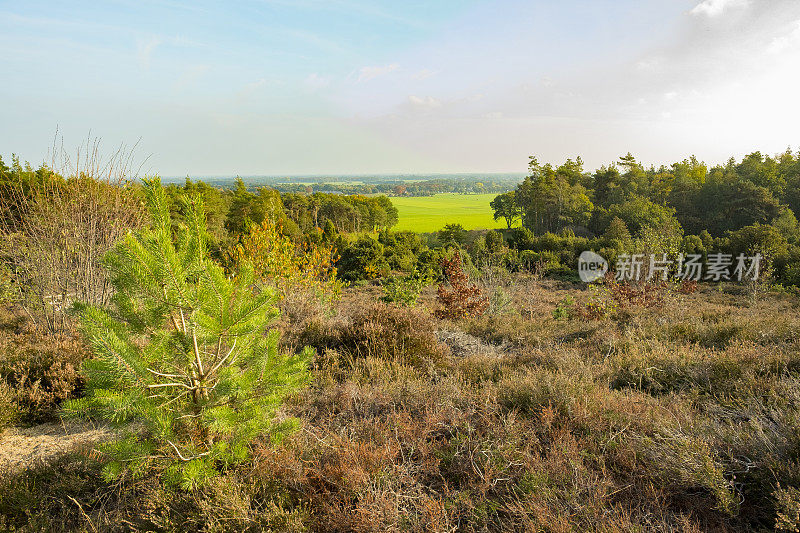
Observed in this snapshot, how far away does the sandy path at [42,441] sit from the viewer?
113 inches

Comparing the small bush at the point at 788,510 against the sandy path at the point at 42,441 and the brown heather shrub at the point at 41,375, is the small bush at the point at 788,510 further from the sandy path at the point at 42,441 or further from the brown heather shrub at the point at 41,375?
the brown heather shrub at the point at 41,375

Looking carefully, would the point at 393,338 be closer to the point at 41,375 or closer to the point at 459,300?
the point at 41,375

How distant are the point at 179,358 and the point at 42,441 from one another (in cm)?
226

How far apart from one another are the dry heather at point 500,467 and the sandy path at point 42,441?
0.38 metres

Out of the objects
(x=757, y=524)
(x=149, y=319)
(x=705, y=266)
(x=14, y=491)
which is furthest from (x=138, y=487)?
(x=705, y=266)

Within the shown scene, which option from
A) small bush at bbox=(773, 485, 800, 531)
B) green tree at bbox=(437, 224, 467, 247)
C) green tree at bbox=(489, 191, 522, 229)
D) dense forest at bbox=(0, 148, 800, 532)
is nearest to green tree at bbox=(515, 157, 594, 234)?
green tree at bbox=(489, 191, 522, 229)

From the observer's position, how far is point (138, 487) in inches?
96.0

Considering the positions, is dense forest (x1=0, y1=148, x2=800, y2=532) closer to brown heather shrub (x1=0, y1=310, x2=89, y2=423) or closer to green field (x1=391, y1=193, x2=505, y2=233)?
brown heather shrub (x1=0, y1=310, x2=89, y2=423)

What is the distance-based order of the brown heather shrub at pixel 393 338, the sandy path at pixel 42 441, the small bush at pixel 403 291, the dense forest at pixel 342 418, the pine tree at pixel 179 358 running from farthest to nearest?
the small bush at pixel 403 291
the brown heather shrub at pixel 393 338
the sandy path at pixel 42 441
the dense forest at pixel 342 418
the pine tree at pixel 179 358

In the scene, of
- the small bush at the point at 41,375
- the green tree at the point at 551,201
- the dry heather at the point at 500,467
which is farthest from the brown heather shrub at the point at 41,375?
the green tree at the point at 551,201

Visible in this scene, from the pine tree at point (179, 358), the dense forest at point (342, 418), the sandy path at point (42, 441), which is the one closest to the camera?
the pine tree at point (179, 358)

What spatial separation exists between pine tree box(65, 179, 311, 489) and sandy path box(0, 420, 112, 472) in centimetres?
136

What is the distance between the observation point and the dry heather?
2.01m

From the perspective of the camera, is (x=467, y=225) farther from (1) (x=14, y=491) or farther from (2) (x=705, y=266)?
(1) (x=14, y=491)
